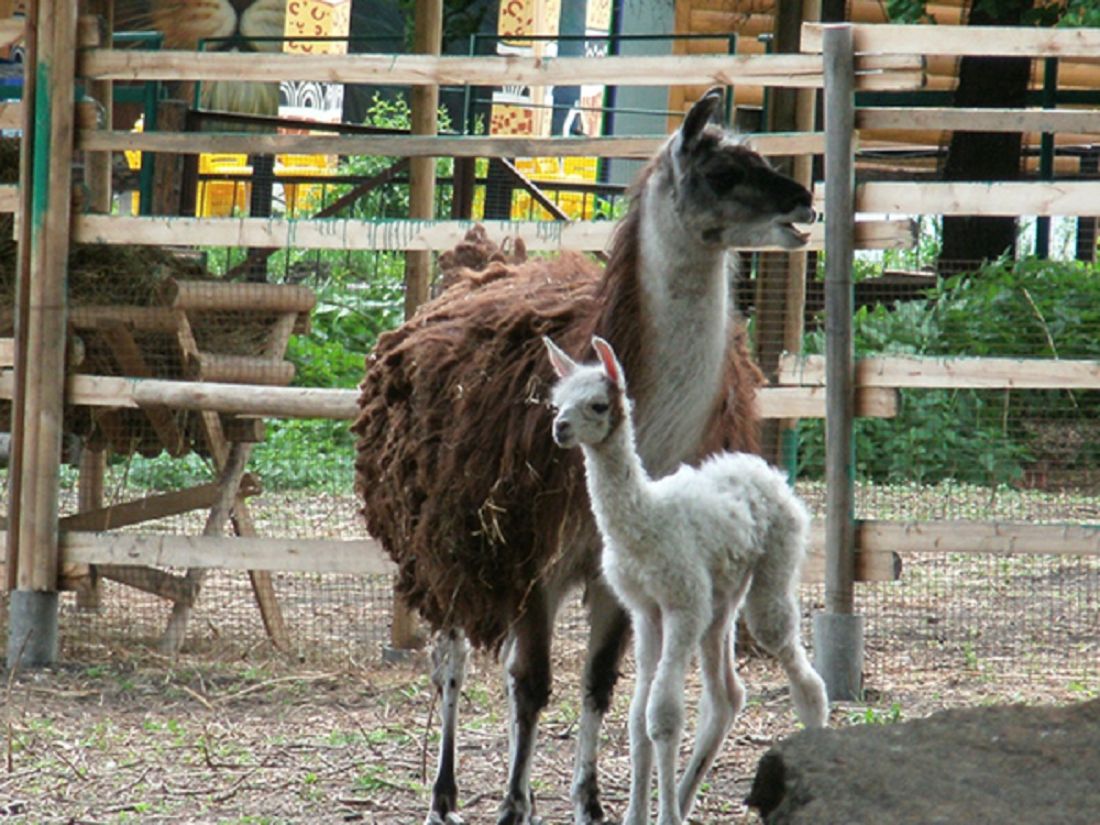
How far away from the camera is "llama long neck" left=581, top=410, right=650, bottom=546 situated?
4.28 meters

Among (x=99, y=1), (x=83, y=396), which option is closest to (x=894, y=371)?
(x=83, y=396)

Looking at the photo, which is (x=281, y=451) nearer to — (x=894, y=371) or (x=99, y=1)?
(x=99, y=1)

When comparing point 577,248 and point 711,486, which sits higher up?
point 577,248

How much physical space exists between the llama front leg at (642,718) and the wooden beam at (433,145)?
2.72 meters

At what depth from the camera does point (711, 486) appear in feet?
14.6

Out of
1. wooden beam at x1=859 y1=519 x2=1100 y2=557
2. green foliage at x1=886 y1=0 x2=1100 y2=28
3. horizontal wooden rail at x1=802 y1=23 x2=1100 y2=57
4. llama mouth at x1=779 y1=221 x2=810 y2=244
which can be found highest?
green foliage at x1=886 y1=0 x2=1100 y2=28

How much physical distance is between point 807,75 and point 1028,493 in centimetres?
349

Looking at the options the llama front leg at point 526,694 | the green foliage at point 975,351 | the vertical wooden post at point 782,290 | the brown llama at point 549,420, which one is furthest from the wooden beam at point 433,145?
the green foliage at point 975,351

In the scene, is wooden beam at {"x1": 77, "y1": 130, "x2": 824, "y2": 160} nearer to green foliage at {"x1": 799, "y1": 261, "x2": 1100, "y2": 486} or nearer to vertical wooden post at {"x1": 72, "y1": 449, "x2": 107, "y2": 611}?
vertical wooden post at {"x1": 72, "y1": 449, "x2": 107, "y2": 611}

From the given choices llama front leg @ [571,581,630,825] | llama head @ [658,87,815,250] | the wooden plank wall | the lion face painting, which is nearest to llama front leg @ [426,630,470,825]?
llama front leg @ [571,581,630,825]

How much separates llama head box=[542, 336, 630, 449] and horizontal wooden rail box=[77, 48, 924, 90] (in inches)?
108

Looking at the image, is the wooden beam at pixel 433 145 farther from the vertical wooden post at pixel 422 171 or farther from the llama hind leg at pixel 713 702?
the llama hind leg at pixel 713 702

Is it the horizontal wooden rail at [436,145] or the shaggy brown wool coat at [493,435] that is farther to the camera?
the horizontal wooden rail at [436,145]

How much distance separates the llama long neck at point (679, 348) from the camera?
497 cm
